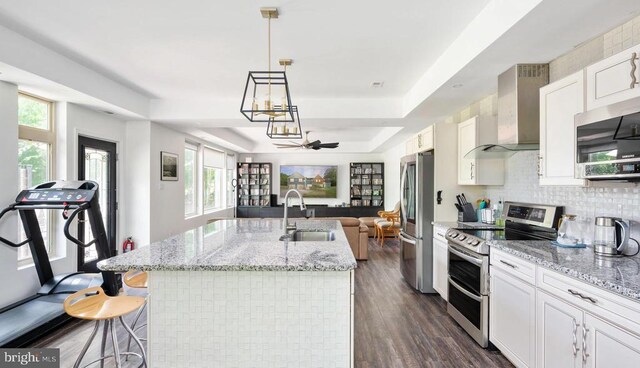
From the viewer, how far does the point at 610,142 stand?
1.82 m

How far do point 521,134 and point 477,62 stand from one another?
755 millimetres

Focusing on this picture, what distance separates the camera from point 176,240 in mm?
2383

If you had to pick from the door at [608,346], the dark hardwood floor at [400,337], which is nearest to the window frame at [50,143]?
the dark hardwood floor at [400,337]

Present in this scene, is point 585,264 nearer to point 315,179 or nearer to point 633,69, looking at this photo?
point 633,69

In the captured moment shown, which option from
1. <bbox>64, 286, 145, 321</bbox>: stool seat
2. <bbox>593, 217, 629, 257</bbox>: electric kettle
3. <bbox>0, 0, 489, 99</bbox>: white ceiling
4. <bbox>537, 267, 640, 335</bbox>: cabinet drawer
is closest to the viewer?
<bbox>537, 267, 640, 335</bbox>: cabinet drawer

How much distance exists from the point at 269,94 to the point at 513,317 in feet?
8.32

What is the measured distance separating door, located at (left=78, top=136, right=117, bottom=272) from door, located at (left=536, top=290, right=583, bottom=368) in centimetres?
497

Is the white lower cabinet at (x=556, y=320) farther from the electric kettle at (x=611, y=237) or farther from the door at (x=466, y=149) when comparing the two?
the door at (x=466, y=149)

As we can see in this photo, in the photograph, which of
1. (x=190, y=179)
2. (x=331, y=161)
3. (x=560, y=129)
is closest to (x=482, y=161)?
(x=560, y=129)

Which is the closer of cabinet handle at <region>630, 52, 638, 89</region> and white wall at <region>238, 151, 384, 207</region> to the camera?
cabinet handle at <region>630, 52, 638, 89</region>

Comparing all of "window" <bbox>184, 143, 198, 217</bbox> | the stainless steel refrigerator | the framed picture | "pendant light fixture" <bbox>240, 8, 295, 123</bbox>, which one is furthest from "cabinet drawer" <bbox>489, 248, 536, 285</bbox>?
"window" <bbox>184, 143, 198, 217</bbox>

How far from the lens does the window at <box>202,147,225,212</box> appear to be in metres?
7.44

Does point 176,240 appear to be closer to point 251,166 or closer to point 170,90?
point 170,90

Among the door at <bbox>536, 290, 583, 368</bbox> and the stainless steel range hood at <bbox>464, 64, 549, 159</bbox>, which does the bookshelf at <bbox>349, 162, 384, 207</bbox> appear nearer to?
the stainless steel range hood at <bbox>464, 64, 549, 159</bbox>
